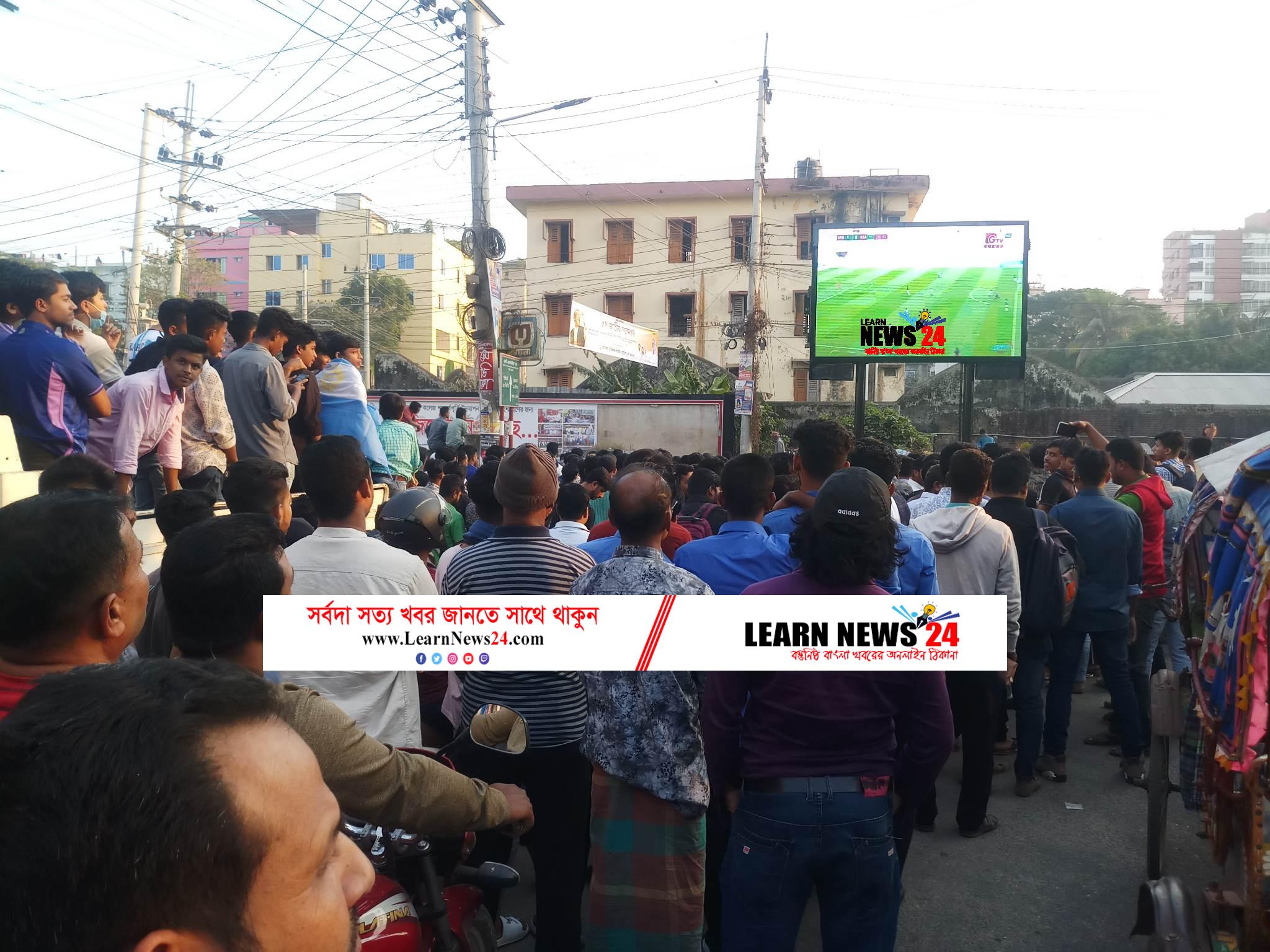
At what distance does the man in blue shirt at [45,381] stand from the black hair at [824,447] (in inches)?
144

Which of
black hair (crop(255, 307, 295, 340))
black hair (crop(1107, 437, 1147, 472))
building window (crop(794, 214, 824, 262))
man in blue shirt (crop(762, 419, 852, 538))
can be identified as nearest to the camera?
man in blue shirt (crop(762, 419, 852, 538))

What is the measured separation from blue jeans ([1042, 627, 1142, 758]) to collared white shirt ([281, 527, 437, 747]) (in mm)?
3851

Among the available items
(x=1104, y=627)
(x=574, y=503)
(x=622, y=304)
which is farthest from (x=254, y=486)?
(x=622, y=304)

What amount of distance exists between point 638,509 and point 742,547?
59 cm

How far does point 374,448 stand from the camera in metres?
6.14

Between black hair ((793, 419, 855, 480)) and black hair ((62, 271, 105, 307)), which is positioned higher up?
black hair ((62, 271, 105, 307))

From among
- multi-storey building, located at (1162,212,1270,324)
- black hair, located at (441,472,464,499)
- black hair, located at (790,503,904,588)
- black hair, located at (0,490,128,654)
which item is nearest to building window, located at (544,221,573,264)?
black hair, located at (441,472,464,499)

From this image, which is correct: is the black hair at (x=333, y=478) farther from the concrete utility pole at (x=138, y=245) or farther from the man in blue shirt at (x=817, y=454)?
the concrete utility pole at (x=138, y=245)

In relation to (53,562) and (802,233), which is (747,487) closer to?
(53,562)

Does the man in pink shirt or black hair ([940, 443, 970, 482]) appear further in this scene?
black hair ([940, 443, 970, 482])

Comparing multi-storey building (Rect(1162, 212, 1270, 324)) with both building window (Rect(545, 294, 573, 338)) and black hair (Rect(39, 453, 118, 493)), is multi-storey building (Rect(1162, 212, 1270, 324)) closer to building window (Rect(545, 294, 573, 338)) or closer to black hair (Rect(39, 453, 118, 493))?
building window (Rect(545, 294, 573, 338))

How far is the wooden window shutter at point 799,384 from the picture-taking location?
32.3 meters

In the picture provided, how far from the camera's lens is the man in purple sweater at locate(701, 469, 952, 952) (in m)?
2.46

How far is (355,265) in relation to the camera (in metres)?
47.9
